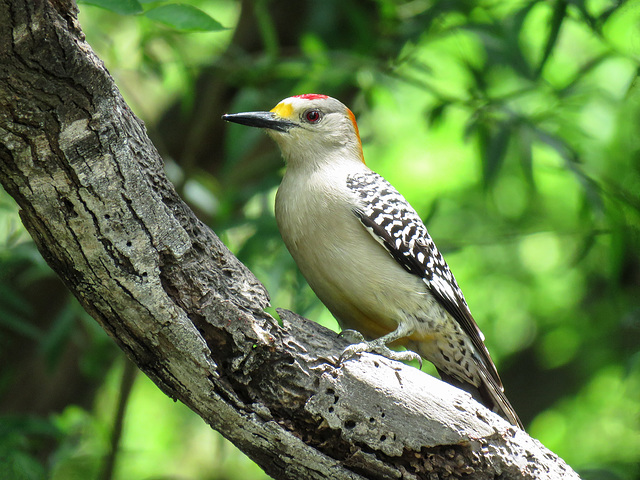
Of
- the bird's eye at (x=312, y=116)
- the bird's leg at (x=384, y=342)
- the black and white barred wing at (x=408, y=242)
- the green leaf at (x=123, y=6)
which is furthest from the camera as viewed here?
the bird's eye at (x=312, y=116)

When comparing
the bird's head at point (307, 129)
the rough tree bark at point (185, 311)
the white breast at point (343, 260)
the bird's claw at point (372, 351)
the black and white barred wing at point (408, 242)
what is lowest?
the rough tree bark at point (185, 311)

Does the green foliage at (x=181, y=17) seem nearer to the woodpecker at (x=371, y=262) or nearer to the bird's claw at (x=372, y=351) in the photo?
the woodpecker at (x=371, y=262)

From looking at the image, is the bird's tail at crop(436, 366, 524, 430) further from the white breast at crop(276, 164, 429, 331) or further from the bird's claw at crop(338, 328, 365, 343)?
the bird's claw at crop(338, 328, 365, 343)

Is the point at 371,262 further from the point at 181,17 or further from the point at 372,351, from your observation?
the point at 181,17

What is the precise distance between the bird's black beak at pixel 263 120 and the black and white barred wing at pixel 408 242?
593mm

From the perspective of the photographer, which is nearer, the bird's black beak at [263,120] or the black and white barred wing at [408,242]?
the black and white barred wing at [408,242]

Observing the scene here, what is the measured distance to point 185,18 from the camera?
298cm

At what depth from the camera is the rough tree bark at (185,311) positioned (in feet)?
7.73

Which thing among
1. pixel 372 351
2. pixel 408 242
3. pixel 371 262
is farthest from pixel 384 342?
pixel 408 242

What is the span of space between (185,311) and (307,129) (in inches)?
79.3

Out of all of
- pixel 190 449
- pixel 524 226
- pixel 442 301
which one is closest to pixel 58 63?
pixel 442 301

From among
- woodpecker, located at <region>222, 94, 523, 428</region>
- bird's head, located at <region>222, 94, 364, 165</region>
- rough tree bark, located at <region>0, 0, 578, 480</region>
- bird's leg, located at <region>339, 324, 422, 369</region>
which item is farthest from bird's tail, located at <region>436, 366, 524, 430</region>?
bird's head, located at <region>222, 94, 364, 165</region>

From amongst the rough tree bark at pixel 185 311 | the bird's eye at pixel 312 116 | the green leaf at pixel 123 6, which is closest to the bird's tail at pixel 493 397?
the rough tree bark at pixel 185 311

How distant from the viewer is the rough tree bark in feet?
7.73
